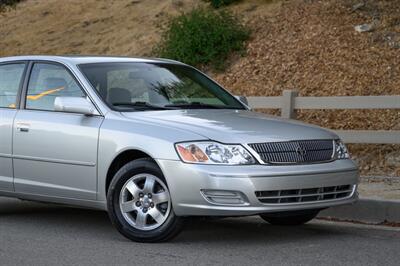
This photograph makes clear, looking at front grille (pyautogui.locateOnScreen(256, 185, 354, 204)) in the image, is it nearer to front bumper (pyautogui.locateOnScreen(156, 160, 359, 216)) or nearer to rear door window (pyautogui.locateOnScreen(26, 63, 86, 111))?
front bumper (pyautogui.locateOnScreen(156, 160, 359, 216))

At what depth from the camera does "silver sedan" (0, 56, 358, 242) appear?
726 cm

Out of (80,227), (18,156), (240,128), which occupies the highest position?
(240,128)

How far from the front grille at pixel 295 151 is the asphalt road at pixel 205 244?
727mm

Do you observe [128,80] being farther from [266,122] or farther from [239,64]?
[239,64]

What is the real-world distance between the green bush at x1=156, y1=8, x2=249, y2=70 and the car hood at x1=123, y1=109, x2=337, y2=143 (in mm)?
9084

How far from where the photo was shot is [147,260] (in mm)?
6879

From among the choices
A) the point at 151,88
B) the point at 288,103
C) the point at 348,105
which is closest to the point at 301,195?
the point at 151,88

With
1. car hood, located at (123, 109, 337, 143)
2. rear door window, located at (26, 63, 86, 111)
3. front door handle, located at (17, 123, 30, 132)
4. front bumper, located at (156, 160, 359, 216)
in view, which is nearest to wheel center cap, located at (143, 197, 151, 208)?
front bumper, located at (156, 160, 359, 216)

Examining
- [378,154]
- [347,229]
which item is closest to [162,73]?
[347,229]

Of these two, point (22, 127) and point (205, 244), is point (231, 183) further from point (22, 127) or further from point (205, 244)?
point (22, 127)

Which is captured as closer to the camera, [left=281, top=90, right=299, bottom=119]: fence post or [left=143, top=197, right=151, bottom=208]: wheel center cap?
[left=143, top=197, right=151, bottom=208]: wheel center cap

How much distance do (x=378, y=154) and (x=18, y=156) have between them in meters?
6.03

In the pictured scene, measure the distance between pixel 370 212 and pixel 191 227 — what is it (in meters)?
1.87

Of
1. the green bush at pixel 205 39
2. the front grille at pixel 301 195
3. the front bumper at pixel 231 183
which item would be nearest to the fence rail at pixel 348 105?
the front grille at pixel 301 195
